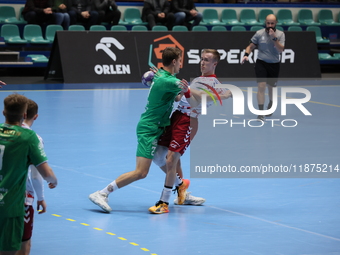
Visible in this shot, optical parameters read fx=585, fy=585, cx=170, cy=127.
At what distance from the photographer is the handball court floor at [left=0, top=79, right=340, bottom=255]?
550cm

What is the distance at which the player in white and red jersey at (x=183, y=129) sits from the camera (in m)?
6.46

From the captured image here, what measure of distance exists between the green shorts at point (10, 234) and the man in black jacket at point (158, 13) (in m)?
17.3

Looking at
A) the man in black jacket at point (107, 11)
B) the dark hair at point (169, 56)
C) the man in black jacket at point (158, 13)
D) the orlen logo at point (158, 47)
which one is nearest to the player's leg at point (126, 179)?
the dark hair at point (169, 56)

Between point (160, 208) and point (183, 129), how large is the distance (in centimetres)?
91

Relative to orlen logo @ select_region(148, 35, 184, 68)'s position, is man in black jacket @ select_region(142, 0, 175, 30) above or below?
above

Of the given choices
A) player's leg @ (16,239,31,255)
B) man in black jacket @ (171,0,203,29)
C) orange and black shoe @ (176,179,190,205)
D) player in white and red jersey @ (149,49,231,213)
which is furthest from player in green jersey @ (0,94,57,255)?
man in black jacket @ (171,0,203,29)

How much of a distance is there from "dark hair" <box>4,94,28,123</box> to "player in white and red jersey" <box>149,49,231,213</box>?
2485mm

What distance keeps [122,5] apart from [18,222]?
61.4ft

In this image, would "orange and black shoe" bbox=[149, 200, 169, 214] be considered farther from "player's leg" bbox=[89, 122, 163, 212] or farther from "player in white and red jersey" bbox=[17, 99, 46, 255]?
"player in white and red jersey" bbox=[17, 99, 46, 255]

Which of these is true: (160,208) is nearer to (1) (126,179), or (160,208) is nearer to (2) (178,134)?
(1) (126,179)

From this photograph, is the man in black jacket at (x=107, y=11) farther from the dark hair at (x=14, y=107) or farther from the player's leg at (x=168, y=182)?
the dark hair at (x=14, y=107)

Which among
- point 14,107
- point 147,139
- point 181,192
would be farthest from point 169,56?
point 14,107

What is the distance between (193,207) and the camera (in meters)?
6.78

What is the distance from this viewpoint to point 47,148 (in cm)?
958
